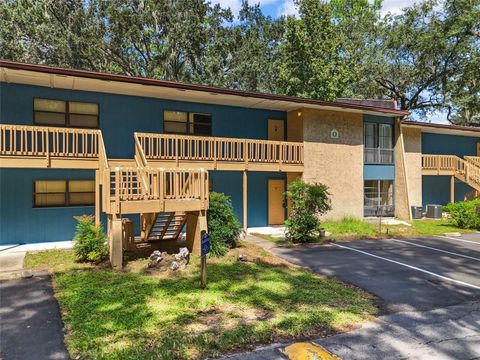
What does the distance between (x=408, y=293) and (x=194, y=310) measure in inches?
180

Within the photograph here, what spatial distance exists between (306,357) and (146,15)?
29.3m

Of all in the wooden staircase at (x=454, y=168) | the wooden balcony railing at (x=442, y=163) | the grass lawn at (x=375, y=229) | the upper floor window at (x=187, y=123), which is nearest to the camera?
the grass lawn at (x=375, y=229)

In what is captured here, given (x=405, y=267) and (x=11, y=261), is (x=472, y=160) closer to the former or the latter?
(x=405, y=267)

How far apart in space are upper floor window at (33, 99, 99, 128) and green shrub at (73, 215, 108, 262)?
16.6 feet

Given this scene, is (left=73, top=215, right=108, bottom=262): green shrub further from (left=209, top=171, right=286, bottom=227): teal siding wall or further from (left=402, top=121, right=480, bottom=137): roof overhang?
(left=402, top=121, right=480, bottom=137): roof overhang

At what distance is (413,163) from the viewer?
20.4m

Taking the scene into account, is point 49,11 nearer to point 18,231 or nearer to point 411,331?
point 18,231

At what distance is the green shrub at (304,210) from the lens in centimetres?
1259

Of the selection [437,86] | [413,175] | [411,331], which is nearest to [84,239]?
[411,331]

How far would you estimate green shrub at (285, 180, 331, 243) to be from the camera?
12.6 m

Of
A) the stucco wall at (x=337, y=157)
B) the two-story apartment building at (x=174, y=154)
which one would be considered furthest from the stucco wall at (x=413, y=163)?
the stucco wall at (x=337, y=157)

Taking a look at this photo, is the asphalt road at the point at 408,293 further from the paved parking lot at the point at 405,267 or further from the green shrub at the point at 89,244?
the green shrub at the point at 89,244

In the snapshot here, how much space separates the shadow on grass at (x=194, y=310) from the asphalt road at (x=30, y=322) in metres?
0.20

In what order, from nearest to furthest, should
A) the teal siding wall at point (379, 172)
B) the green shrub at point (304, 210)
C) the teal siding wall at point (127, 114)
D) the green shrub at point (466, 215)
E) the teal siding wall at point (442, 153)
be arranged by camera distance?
the teal siding wall at point (127, 114) < the green shrub at point (304, 210) < the green shrub at point (466, 215) < the teal siding wall at point (379, 172) < the teal siding wall at point (442, 153)
